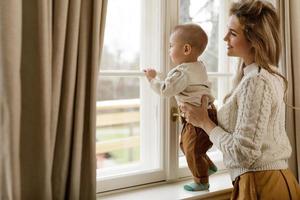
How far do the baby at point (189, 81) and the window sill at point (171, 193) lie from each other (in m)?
0.14

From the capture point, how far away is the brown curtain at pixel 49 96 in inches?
48.4

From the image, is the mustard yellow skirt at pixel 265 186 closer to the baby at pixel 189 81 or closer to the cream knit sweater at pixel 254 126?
the cream knit sweater at pixel 254 126

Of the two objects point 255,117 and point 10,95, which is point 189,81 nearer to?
point 255,117

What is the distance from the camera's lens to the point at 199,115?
5.24 feet

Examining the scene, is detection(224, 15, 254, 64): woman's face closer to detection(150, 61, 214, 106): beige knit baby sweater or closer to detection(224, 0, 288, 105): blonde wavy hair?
detection(224, 0, 288, 105): blonde wavy hair

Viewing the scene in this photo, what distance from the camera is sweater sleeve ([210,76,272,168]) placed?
1.39 m

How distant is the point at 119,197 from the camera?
169 centimetres

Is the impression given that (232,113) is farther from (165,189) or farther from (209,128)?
(165,189)

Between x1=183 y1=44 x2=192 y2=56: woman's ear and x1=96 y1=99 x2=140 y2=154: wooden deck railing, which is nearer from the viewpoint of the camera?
x1=183 y1=44 x2=192 y2=56: woman's ear

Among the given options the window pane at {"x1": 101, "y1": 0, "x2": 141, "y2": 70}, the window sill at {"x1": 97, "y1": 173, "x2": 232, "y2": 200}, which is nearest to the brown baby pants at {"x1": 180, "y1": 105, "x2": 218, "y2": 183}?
the window sill at {"x1": 97, "y1": 173, "x2": 232, "y2": 200}

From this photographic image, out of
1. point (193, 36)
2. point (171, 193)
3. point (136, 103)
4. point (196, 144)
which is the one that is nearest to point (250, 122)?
point (196, 144)

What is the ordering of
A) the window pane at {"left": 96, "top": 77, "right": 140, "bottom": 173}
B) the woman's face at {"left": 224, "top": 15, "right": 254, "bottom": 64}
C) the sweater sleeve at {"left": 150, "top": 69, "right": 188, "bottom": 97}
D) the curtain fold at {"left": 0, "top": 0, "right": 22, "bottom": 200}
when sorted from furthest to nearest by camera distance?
the window pane at {"left": 96, "top": 77, "right": 140, "bottom": 173} → the sweater sleeve at {"left": 150, "top": 69, "right": 188, "bottom": 97} → the woman's face at {"left": 224, "top": 15, "right": 254, "bottom": 64} → the curtain fold at {"left": 0, "top": 0, "right": 22, "bottom": 200}

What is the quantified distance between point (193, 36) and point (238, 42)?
0.22 metres

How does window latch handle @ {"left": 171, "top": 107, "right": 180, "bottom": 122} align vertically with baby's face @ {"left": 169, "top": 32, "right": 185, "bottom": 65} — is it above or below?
Answer: below
